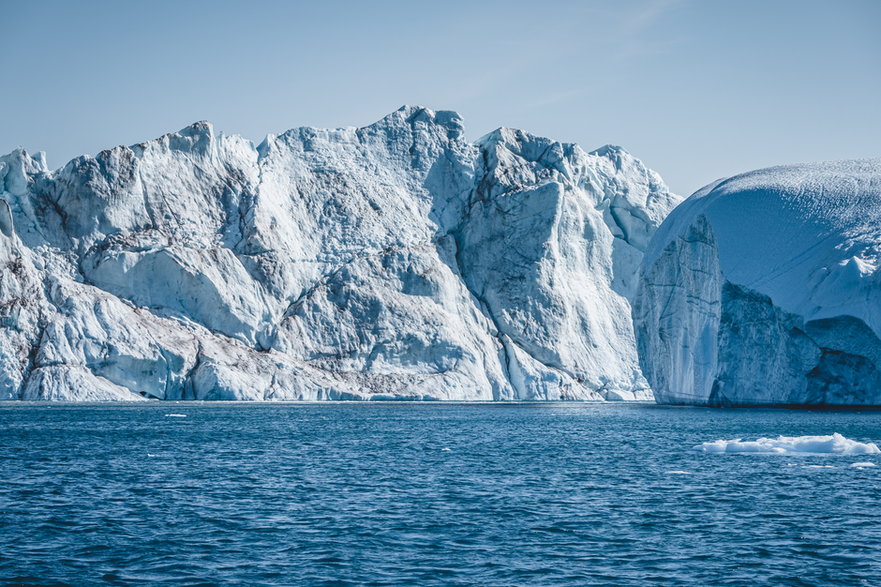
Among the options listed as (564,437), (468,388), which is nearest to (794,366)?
(564,437)

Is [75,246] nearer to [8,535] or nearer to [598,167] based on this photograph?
[598,167]

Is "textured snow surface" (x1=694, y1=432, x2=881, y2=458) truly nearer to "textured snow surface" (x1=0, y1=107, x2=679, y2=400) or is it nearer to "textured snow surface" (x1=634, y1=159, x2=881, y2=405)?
"textured snow surface" (x1=634, y1=159, x2=881, y2=405)

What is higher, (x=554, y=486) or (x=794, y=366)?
(x=794, y=366)

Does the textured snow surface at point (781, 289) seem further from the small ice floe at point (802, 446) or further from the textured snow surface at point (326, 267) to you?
the textured snow surface at point (326, 267)

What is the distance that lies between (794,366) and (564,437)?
28000 mm

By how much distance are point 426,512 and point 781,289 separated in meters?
54.4

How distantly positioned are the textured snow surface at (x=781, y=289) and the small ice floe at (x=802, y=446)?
101 ft

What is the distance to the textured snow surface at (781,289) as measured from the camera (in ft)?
244

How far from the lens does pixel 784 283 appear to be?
255ft

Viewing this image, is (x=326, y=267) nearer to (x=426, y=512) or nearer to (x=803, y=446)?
(x=803, y=446)

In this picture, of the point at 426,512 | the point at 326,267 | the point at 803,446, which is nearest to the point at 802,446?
the point at 803,446

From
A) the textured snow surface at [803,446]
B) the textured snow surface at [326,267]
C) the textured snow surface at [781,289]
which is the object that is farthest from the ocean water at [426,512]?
the textured snow surface at [326,267]

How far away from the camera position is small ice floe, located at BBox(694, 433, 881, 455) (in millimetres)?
42781

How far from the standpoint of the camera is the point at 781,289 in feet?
254
